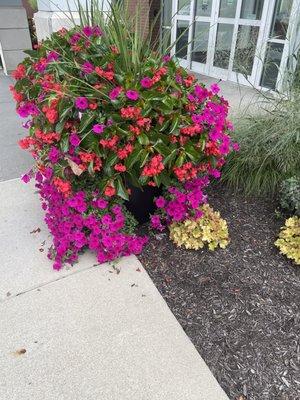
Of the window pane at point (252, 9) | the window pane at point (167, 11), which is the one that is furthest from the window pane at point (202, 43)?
the window pane at point (252, 9)

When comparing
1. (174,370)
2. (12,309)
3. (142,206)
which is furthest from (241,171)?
(12,309)

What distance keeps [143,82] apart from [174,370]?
5.09 ft

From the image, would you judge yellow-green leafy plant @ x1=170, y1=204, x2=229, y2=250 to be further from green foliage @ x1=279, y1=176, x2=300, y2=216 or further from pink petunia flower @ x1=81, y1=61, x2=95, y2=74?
pink petunia flower @ x1=81, y1=61, x2=95, y2=74

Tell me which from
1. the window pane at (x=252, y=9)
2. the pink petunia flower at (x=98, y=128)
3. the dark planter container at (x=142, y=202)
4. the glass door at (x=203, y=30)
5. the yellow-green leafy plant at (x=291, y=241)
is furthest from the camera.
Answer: the glass door at (x=203, y=30)

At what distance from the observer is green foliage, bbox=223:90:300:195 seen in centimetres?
269

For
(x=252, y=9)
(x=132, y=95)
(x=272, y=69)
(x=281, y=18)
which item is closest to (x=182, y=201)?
(x=132, y=95)

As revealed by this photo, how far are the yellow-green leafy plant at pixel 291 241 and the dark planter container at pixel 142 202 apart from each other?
0.91 m

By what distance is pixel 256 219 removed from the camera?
8.57 feet

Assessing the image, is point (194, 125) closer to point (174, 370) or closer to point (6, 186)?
point (174, 370)

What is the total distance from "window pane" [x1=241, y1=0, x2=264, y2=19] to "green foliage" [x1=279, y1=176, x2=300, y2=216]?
378cm

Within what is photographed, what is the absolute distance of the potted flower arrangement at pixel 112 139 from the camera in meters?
1.98

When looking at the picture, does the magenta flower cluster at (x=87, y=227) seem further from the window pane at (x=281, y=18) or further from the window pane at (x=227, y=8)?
the window pane at (x=227, y=8)

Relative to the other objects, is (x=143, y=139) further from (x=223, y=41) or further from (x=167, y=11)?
(x=167, y=11)

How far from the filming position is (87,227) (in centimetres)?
224
